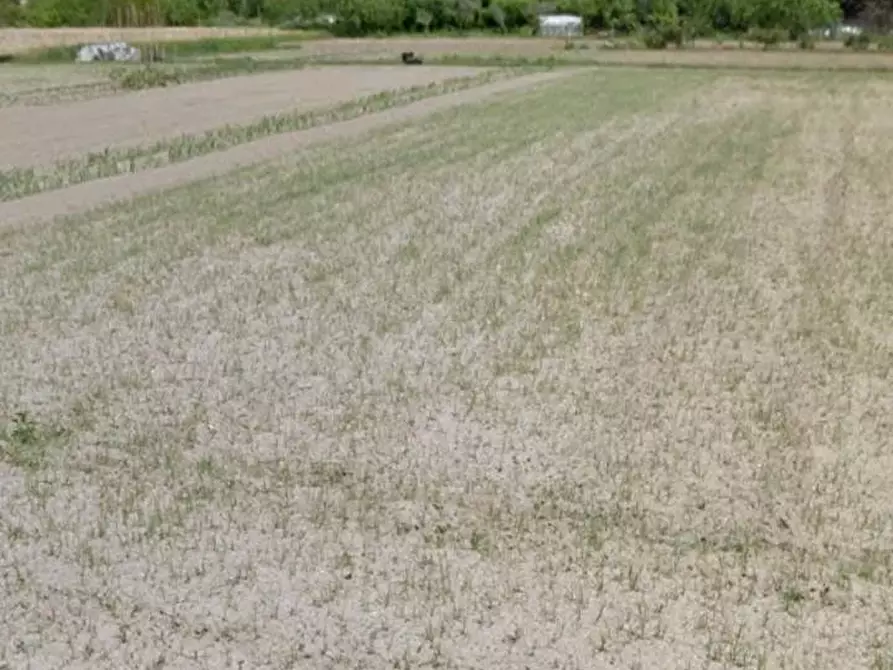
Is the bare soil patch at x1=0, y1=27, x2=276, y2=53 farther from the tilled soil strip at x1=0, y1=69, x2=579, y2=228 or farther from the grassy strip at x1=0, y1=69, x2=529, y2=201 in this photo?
the tilled soil strip at x1=0, y1=69, x2=579, y2=228

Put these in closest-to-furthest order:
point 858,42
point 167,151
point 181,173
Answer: point 181,173 < point 167,151 < point 858,42

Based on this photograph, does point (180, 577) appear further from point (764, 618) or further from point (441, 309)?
point (441, 309)

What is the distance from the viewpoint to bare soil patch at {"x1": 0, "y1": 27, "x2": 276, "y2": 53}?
5476 cm

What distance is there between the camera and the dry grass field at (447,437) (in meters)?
4.16

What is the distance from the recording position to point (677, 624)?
4.14 meters

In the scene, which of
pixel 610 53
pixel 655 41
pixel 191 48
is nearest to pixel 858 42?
pixel 655 41

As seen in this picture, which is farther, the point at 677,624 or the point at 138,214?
the point at 138,214

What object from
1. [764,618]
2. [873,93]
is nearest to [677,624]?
[764,618]

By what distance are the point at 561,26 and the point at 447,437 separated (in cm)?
6691

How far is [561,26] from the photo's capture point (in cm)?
6931

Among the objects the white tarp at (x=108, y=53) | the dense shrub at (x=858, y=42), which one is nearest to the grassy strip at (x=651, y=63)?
the dense shrub at (x=858, y=42)

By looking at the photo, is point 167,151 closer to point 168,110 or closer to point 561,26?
point 168,110

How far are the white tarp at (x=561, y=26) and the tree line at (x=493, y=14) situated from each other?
82 centimetres

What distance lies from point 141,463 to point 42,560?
105 cm
